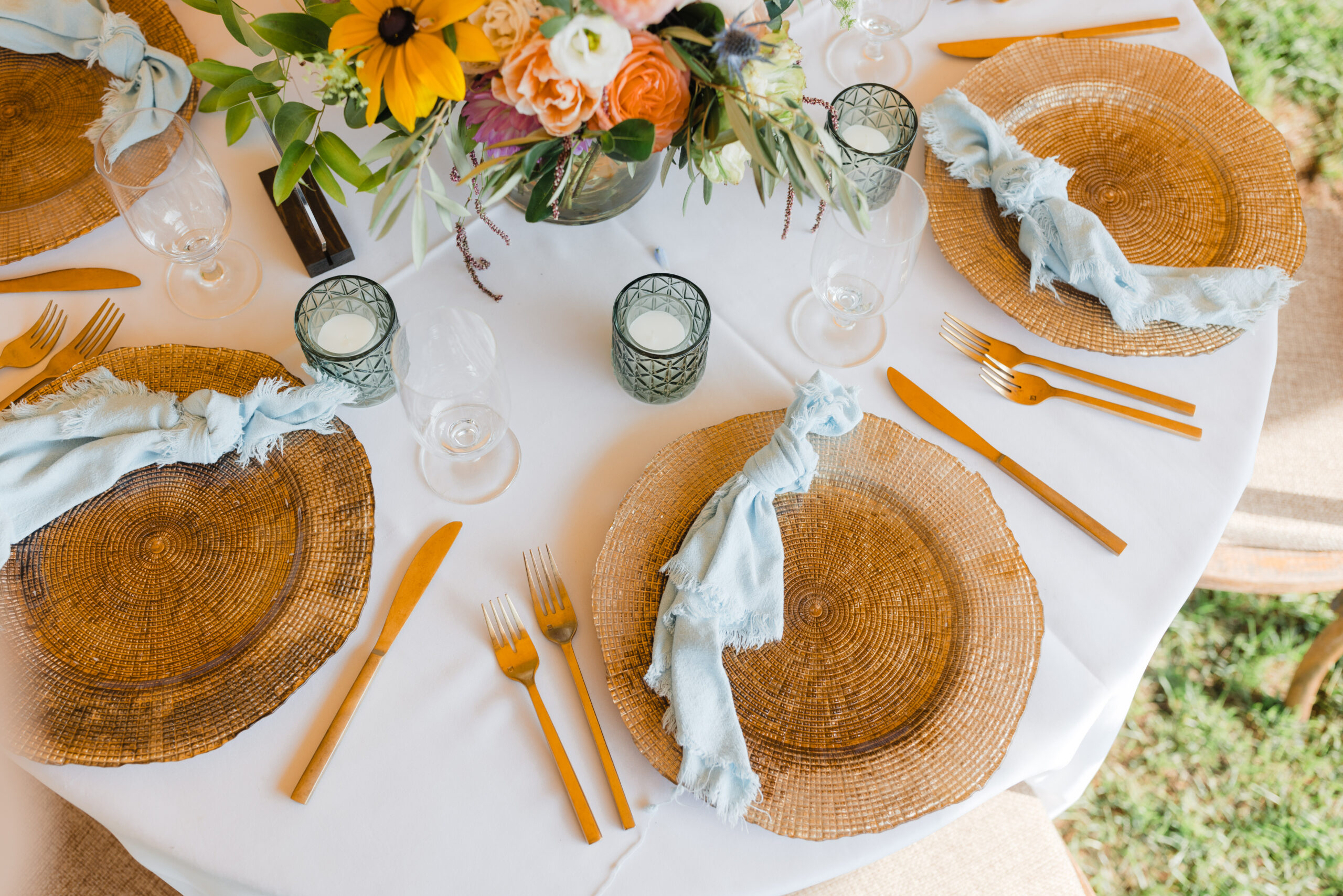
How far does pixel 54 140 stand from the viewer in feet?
3.91

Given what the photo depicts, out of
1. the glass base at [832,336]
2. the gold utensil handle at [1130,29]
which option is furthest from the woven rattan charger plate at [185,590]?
the gold utensil handle at [1130,29]

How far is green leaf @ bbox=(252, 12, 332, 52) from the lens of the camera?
2.81 ft

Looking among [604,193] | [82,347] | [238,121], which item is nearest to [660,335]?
[604,193]

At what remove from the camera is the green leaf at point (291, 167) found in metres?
0.92

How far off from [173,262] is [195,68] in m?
0.29

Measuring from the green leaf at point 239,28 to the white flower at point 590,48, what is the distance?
385mm

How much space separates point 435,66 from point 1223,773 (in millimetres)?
2069

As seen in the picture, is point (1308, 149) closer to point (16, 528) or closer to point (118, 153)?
point (118, 153)

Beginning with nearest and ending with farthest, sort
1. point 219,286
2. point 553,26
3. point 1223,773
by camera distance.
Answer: point 553,26
point 219,286
point 1223,773

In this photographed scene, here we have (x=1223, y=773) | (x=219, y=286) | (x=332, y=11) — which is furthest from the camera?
(x=1223, y=773)

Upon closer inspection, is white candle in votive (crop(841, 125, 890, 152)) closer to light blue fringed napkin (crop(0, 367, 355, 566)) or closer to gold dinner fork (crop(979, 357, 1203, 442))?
gold dinner fork (crop(979, 357, 1203, 442))

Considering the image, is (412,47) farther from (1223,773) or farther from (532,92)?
(1223,773)

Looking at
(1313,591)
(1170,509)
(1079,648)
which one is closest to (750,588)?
(1079,648)

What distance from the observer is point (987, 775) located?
0.89 m
